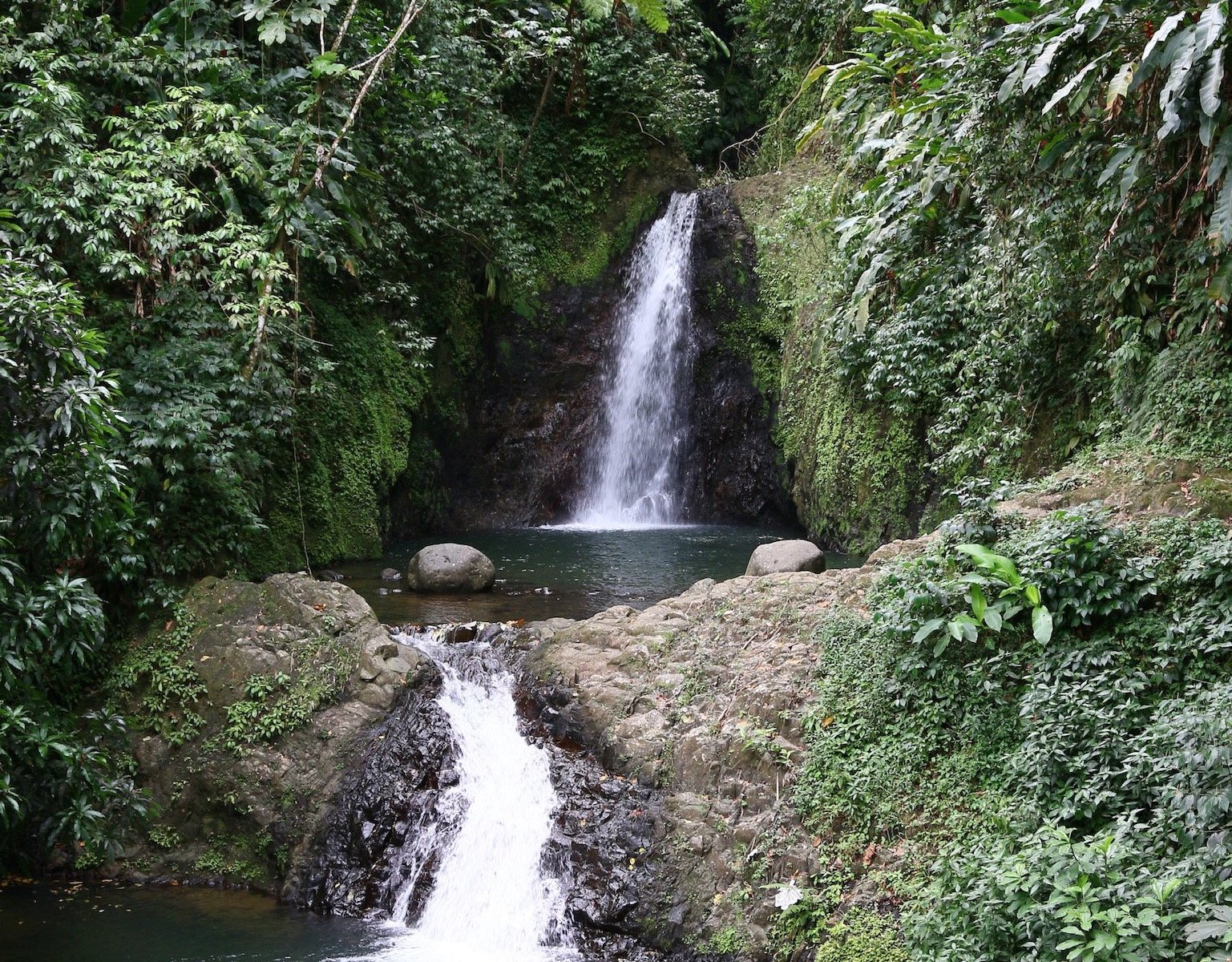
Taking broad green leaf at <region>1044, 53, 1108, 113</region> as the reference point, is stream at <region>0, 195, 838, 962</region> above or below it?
below

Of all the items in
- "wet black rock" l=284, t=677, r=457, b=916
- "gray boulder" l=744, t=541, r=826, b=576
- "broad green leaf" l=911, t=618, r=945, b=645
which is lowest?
"wet black rock" l=284, t=677, r=457, b=916

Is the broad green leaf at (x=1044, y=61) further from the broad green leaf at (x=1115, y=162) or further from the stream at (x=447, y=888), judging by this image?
the stream at (x=447, y=888)

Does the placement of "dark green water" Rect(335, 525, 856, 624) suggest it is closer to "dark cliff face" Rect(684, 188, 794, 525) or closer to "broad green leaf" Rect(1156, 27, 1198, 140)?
"dark cliff face" Rect(684, 188, 794, 525)

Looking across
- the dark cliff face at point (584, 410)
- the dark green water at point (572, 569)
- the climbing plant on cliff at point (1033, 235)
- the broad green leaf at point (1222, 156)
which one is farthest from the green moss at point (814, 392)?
the broad green leaf at point (1222, 156)

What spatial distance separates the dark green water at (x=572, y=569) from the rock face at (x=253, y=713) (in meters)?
1.45

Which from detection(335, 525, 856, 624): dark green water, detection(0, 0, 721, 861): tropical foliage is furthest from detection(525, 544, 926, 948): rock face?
detection(0, 0, 721, 861): tropical foliage

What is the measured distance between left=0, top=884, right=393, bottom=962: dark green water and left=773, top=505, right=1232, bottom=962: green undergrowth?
9.59 ft

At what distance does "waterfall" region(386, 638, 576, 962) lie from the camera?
6152mm

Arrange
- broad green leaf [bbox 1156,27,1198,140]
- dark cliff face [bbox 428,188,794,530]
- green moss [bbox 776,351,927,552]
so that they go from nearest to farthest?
1. broad green leaf [bbox 1156,27,1198,140]
2. green moss [bbox 776,351,927,552]
3. dark cliff face [bbox 428,188,794,530]

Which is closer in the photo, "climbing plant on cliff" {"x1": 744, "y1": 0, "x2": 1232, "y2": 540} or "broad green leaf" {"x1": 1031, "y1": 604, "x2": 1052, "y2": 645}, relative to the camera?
"broad green leaf" {"x1": 1031, "y1": 604, "x2": 1052, "y2": 645}

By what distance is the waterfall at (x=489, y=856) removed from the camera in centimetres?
615

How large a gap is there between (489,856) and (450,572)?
4552 millimetres

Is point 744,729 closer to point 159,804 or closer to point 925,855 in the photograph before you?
point 925,855

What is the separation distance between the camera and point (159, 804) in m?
7.14
